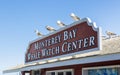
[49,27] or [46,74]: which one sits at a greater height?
[49,27]

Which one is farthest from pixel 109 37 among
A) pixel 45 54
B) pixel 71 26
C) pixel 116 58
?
pixel 116 58

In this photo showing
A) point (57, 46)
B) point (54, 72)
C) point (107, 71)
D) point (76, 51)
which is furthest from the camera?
point (54, 72)

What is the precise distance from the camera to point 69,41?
1345 centimetres

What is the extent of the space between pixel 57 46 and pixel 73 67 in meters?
1.56

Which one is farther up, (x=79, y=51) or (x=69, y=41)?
(x=69, y=41)

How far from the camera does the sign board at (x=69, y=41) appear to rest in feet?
38.8

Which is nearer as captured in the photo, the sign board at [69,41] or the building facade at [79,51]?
the building facade at [79,51]

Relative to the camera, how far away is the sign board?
38.8 ft

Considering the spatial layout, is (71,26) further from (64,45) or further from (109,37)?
(109,37)

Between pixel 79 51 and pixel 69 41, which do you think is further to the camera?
pixel 69 41

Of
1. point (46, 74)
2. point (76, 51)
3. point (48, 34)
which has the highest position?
point (48, 34)

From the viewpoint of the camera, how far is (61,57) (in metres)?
13.9

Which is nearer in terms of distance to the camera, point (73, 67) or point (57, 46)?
point (73, 67)

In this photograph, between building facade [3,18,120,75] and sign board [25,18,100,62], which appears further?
sign board [25,18,100,62]
